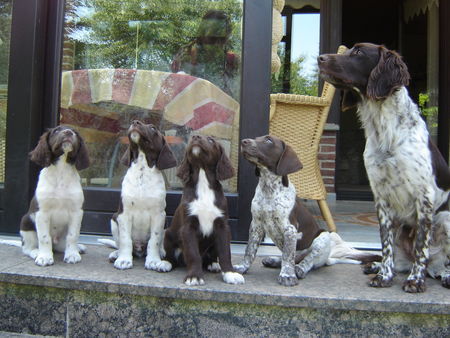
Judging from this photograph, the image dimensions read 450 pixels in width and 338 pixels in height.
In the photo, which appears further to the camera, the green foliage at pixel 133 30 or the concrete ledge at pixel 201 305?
the green foliage at pixel 133 30

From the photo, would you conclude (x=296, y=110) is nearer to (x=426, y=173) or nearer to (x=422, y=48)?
(x=426, y=173)

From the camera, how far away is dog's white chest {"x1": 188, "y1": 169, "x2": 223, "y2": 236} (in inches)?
104

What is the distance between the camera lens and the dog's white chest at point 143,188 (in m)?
2.83

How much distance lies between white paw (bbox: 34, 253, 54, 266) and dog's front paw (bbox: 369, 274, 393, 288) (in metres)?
1.96

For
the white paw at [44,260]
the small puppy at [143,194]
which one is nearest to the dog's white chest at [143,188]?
the small puppy at [143,194]

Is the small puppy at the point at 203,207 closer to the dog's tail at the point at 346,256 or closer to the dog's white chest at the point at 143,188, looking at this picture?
the dog's white chest at the point at 143,188

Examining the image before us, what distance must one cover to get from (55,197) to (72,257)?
1.34ft

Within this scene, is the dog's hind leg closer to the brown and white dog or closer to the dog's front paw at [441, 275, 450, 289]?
the dog's front paw at [441, 275, 450, 289]

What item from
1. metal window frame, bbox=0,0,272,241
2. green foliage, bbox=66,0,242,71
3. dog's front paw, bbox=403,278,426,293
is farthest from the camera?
green foliage, bbox=66,0,242,71

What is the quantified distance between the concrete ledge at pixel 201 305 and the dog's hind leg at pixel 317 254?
0.45 feet

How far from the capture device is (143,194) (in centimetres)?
283

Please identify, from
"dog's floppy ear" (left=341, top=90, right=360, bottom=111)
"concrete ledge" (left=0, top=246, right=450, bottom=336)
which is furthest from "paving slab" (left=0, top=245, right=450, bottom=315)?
"dog's floppy ear" (left=341, top=90, right=360, bottom=111)

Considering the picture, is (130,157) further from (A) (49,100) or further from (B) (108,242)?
(A) (49,100)

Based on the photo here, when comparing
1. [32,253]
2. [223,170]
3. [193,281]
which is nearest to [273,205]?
[223,170]
